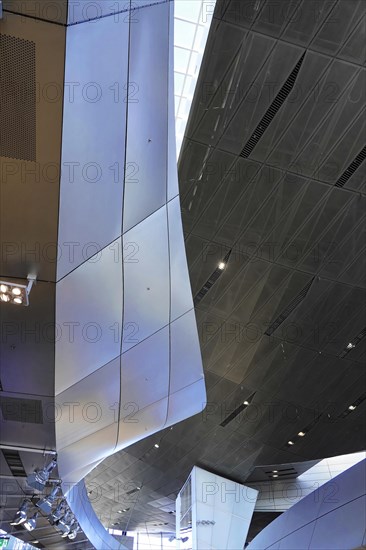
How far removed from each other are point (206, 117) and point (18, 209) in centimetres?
610

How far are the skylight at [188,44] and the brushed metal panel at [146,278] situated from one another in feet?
12.7

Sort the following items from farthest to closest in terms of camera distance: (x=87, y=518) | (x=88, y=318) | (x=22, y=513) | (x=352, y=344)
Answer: (x=87, y=518) → (x=352, y=344) → (x=22, y=513) → (x=88, y=318)

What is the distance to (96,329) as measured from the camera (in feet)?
21.1

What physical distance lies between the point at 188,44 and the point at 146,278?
483 centimetres

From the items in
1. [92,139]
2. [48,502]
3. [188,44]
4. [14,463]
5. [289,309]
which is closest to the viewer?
[92,139]

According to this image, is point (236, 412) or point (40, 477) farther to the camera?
point (236, 412)

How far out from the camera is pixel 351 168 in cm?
1056

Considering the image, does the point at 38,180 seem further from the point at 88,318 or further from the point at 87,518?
the point at 87,518

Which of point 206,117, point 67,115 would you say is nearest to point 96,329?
point 67,115

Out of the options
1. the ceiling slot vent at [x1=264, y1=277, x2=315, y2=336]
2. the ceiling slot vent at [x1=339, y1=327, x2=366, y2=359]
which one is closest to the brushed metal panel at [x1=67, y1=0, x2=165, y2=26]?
the ceiling slot vent at [x1=264, y1=277, x2=315, y2=336]

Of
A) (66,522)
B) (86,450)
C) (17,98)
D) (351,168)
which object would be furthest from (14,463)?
(351,168)

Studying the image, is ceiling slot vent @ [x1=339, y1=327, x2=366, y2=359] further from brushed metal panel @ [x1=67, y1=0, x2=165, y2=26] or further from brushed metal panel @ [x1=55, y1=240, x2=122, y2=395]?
brushed metal panel @ [x1=67, y1=0, x2=165, y2=26]

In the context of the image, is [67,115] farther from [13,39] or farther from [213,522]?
[213,522]

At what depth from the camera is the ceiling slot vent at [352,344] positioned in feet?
51.2
